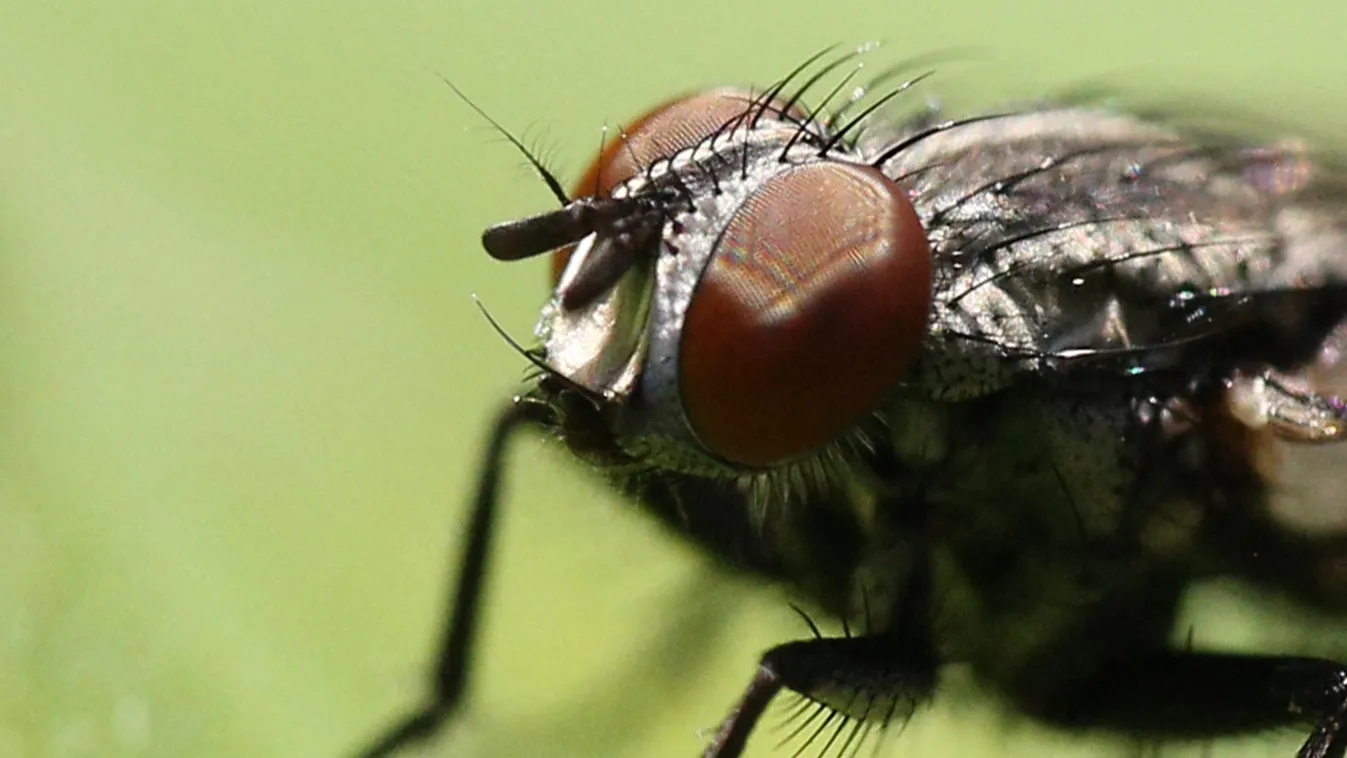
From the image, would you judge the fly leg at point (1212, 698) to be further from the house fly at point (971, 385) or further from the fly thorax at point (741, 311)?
the fly thorax at point (741, 311)

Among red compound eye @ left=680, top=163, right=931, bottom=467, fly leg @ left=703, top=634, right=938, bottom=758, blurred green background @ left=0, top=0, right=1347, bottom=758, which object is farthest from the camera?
blurred green background @ left=0, top=0, right=1347, bottom=758

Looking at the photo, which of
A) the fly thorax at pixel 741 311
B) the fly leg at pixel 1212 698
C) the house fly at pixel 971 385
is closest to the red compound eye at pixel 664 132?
the house fly at pixel 971 385

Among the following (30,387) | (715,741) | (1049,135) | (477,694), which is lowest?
(477,694)

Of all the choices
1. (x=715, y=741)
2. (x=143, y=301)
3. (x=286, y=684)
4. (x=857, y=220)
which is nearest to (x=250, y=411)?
(x=143, y=301)

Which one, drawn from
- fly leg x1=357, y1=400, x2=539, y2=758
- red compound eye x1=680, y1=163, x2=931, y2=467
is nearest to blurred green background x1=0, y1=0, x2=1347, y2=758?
fly leg x1=357, y1=400, x2=539, y2=758

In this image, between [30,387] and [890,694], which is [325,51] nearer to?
[30,387]

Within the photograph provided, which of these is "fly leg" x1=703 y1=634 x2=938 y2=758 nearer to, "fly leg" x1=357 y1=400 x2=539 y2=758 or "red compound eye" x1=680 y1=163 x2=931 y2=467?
"red compound eye" x1=680 y1=163 x2=931 y2=467

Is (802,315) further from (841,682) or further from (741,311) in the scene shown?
(841,682)
